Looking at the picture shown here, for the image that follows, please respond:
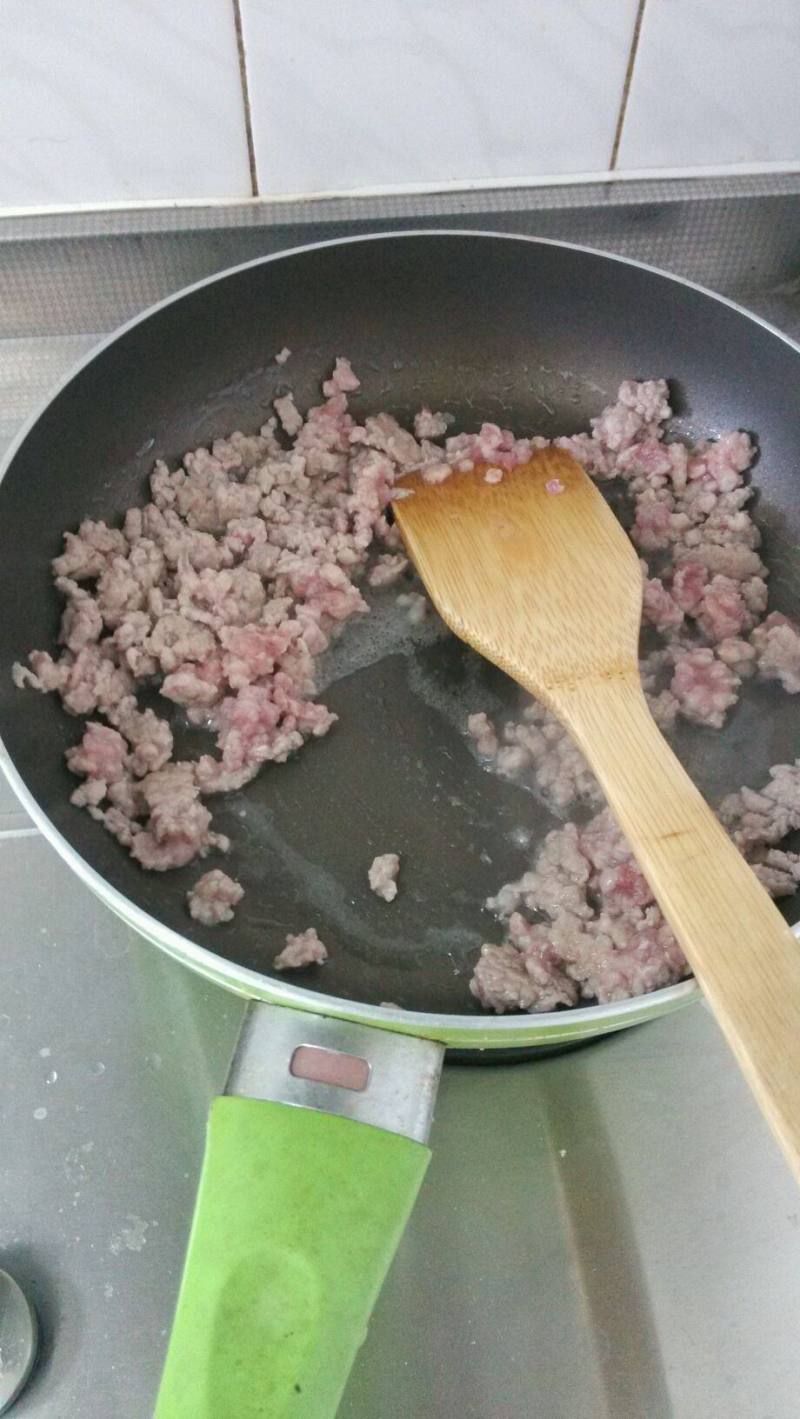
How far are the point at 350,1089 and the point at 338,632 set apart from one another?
48 centimetres

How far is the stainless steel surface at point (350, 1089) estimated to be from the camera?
71 centimetres

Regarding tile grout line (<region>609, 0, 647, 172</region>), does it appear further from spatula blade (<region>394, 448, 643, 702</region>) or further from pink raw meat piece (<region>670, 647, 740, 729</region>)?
pink raw meat piece (<region>670, 647, 740, 729</region>)

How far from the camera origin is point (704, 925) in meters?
0.73

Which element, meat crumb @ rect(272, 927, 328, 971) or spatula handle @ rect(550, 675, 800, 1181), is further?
meat crumb @ rect(272, 927, 328, 971)

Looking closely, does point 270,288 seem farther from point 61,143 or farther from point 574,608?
point 574,608

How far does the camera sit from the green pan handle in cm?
63

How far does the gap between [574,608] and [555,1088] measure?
0.41 m

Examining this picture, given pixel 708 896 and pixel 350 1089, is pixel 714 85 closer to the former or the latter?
pixel 708 896

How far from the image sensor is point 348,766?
997 millimetres

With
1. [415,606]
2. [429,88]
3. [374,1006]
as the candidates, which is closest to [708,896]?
[374,1006]

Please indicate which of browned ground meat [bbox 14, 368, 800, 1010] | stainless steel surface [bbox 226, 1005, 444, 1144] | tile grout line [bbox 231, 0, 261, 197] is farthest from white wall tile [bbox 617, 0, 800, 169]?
stainless steel surface [bbox 226, 1005, 444, 1144]

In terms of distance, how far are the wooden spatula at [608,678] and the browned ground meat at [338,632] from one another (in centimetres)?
5

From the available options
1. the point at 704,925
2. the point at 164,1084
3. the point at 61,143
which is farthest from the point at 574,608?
the point at 61,143

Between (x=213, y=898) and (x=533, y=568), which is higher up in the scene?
(x=533, y=568)
